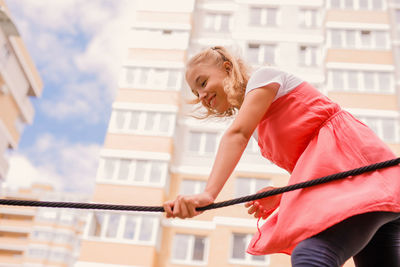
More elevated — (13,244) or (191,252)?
(13,244)

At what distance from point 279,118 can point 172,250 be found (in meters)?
10.2

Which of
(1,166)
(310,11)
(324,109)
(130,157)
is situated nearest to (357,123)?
(324,109)

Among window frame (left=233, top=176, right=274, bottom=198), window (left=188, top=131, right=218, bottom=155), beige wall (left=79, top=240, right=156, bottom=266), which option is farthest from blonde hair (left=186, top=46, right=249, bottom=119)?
window (left=188, top=131, right=218, bottom=155)

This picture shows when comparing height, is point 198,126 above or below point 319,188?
above

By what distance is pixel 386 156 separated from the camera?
1.03 meters

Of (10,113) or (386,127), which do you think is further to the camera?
(10,113)

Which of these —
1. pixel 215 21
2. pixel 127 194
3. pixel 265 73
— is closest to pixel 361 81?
pixel 215 21

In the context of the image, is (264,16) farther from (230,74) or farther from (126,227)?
(230,74)

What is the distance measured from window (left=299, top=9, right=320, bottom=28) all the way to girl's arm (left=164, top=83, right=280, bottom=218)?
12.3 meters

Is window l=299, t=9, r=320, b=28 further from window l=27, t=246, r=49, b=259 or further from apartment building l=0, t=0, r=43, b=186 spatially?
window l=27, t=246, r=49, b=259

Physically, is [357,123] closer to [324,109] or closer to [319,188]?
[324,109]

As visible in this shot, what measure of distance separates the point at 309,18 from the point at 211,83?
40.9 ft

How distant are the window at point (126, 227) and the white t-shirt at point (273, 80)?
1001 cm

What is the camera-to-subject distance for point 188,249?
1088 centimetres
